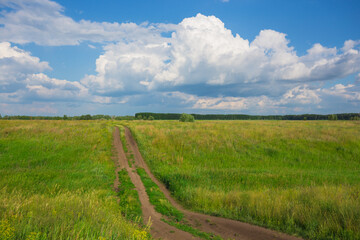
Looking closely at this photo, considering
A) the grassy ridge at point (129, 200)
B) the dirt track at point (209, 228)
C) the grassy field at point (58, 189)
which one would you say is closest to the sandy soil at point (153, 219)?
the dirt track at point (209, 228)

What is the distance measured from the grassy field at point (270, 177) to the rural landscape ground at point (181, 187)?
0.19 feet

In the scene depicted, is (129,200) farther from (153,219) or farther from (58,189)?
(58,189)

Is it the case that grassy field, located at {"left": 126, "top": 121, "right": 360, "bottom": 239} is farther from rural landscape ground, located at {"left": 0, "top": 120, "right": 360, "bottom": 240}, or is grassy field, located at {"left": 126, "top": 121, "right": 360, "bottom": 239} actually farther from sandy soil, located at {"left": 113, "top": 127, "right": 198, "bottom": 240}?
sandy soil, located at {"left": 113, "top": 127, "right": 198, "bottom": 240}

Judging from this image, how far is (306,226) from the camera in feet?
23.9

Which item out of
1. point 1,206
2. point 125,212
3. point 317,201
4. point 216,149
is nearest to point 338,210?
point 317,201

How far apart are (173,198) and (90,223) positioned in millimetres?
7824

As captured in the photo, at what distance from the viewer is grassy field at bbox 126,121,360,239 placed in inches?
297

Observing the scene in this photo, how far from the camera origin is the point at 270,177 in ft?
45.4

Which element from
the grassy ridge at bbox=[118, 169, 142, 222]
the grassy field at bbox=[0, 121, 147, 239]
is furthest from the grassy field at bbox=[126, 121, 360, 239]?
the grassy field at bbox=[0, 121, 147, 239]

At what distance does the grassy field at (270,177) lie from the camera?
7.55 metres

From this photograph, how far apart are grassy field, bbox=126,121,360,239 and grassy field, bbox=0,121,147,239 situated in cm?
468

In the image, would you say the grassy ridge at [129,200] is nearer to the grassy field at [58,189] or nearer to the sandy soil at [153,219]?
the sandy soil at [153,219]

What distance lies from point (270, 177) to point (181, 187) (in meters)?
6.63

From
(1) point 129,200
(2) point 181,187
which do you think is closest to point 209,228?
(1) point 129,200
